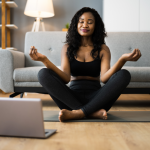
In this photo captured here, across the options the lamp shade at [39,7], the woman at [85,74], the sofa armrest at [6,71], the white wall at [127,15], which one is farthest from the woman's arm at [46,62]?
the white wall at [127,15]

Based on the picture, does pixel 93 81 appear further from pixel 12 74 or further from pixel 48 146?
pixel 12 74

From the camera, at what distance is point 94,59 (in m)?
1.50

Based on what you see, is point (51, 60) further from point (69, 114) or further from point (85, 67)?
point (69, 114)

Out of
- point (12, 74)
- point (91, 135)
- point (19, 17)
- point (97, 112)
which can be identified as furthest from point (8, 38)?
point (91, 135)

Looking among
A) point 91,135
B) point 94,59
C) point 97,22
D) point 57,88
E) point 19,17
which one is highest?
point 19,17

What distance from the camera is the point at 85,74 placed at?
1485mm

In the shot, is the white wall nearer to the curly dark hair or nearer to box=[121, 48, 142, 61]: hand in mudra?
the curly dark hair

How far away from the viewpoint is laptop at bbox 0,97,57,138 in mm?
811

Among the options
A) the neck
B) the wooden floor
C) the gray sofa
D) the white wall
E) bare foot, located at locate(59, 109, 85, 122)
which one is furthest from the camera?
the white wall

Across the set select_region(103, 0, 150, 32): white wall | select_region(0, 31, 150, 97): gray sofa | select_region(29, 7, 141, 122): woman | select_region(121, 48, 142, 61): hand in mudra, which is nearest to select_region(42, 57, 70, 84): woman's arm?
select_region(29, 7, 141, 122): woman

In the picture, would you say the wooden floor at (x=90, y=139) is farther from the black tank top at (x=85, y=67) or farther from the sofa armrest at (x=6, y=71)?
the sofa armrest at (x=6, y=71)

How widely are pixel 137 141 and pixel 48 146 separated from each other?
386mm

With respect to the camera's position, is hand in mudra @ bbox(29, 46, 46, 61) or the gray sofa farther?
the gray sofa

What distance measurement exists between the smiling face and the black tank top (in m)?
0.21
